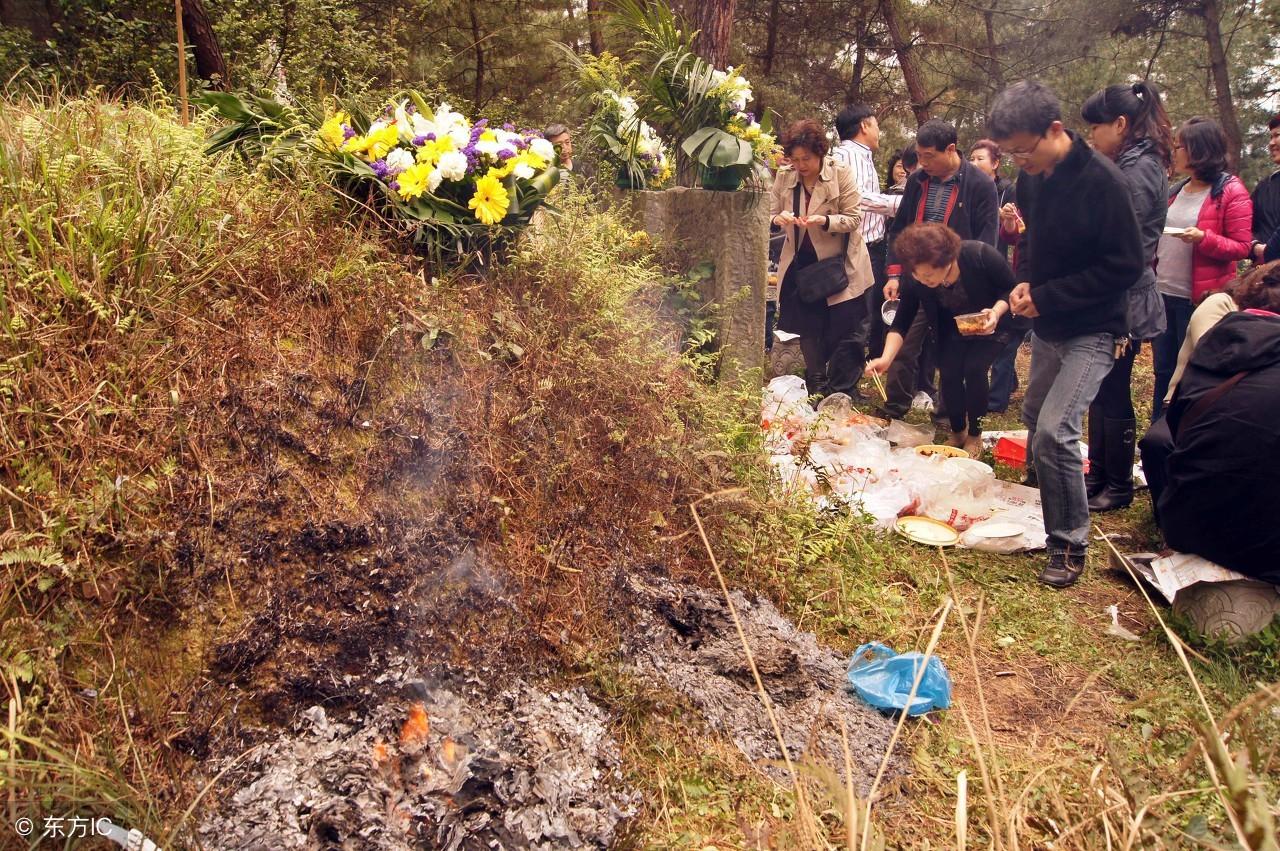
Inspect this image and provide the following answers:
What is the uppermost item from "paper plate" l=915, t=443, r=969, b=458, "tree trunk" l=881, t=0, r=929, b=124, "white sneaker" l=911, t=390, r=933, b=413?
"tree trunk" l=881, t=0, r=929, b=124

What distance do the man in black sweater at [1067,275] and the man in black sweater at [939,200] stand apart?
65.3 inches

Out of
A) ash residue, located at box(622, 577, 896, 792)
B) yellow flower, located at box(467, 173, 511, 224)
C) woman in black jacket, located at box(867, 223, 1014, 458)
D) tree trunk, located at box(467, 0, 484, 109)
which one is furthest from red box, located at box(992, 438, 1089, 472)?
tree trunk, located at box(467, 0, 484, 109)

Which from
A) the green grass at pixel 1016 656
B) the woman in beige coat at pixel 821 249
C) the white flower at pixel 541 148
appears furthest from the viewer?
the woman in beige coat at pixel 821 249

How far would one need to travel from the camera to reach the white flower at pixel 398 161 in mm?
3217

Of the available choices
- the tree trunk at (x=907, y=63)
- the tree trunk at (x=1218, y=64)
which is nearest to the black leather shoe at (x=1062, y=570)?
the tree trunk at (x=907, y=63)

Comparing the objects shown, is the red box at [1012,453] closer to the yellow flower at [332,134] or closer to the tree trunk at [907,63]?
the yellow flower at [332,134]

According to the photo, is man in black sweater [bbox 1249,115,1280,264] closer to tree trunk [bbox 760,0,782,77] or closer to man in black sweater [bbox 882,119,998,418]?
man in black sweater [bbox 882,119,998,418]

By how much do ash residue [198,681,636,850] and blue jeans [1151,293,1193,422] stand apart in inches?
190

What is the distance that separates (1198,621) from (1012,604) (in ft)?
2.30

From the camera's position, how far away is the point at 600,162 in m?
5.22

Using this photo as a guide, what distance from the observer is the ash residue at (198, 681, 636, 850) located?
2027 millimetres

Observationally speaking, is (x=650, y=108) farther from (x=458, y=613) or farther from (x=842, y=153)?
(x=458, y=613)

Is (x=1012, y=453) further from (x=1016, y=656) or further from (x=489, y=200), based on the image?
(x=489, y=200)

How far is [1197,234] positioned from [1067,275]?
7.24 feet
